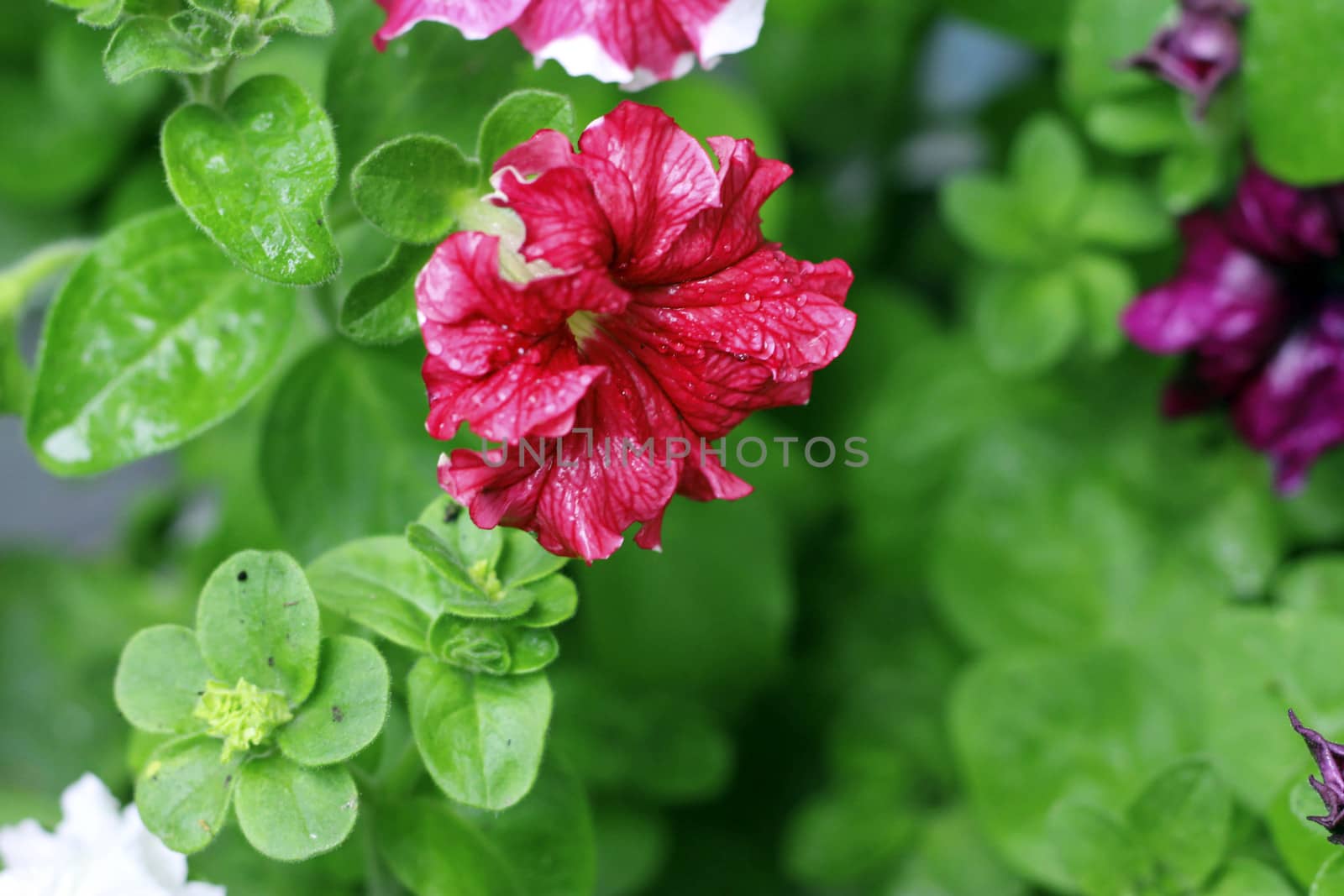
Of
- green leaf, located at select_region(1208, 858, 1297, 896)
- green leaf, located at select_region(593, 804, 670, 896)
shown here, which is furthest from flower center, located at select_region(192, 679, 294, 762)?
green leaf, located at select_region(1208, 858, 1297, 896)

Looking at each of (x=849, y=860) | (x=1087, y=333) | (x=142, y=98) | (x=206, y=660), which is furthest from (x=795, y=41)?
(x=206, y=660)

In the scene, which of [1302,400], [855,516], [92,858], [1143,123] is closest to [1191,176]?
[1143,123]

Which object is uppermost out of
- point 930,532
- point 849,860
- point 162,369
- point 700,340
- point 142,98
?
point 700,340

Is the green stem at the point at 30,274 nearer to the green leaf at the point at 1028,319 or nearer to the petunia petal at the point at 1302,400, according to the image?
the green leaf at the point at 1028,319

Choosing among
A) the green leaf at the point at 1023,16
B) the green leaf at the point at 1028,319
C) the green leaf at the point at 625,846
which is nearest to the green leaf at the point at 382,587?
the green leaf at the point at 625,846

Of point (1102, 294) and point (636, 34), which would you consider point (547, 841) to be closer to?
point (636, 34)

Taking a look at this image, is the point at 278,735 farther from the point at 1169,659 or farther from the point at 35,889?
the point at 1169,659

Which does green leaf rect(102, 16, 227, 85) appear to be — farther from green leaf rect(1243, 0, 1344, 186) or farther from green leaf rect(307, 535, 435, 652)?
green leaf rect(1243, 0, 1344, 186)
